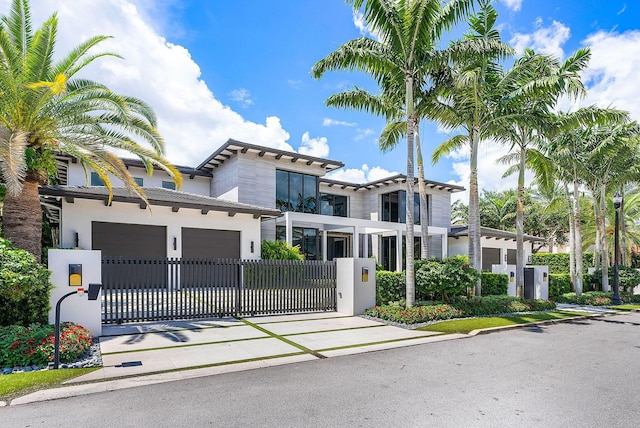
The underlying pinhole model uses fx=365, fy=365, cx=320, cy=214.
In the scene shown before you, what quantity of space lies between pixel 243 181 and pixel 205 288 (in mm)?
9728

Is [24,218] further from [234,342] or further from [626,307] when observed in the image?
[626,307]

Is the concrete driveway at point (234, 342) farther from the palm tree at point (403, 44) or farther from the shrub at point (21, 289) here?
the palm tree at point (403, 44)

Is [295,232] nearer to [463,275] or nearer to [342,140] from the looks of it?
[342,140]

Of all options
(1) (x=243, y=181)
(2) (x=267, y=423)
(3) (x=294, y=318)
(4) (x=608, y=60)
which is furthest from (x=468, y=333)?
(1) (x=243, y=181)

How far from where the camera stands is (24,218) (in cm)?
842

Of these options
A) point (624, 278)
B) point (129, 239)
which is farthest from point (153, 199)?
point (624, 278)

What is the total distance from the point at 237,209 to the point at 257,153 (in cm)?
455

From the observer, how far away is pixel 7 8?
8.82m

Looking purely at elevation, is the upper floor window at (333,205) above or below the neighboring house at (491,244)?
above

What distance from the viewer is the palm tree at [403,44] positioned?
11.1 m

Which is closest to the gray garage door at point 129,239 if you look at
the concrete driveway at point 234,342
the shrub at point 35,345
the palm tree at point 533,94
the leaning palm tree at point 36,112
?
the leaning palm tree at point 36,112

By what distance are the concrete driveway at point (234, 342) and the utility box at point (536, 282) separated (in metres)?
9.85

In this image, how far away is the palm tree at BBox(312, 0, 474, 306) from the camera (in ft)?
36.3

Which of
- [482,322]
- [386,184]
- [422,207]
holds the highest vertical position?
[386,184]
